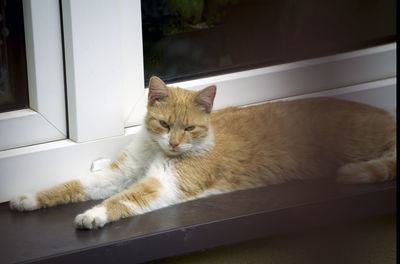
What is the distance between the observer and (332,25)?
0.48 m

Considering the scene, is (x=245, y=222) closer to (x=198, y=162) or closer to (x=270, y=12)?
(x=198, y=162)

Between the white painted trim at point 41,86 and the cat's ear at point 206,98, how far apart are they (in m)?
0.40

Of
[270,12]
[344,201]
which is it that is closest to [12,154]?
[344,201]

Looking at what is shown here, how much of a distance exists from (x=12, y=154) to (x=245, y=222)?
676 millimetres

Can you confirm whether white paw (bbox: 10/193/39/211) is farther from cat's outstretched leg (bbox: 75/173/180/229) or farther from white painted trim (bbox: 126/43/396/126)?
white painted trim (bbox: 126/43/396/126)

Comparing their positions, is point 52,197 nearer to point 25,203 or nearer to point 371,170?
point 25,203

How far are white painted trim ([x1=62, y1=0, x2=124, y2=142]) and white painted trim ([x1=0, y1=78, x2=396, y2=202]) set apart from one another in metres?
0.04

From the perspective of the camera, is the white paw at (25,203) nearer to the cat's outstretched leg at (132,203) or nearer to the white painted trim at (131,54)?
the cat's outstretched leg at (132,203)

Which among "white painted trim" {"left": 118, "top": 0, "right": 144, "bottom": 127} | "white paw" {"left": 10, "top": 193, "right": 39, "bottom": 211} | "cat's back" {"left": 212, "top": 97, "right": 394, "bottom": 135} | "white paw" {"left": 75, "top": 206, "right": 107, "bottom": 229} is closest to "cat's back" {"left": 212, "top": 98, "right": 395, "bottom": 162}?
"cat's back" {"left": 212, "top": 97, "right": 394, "bottom": 135}

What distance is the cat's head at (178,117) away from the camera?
159cm

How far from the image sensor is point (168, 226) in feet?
4.87

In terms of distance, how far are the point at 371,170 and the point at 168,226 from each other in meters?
0.61

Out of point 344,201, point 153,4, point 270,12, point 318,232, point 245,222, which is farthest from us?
point 153,4

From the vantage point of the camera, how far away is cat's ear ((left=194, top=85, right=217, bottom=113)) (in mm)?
1575
